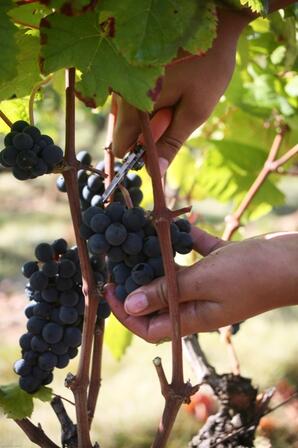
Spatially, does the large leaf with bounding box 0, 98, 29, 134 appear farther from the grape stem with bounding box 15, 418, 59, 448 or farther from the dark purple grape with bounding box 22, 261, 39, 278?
the grape stem with bounding box 15, 418, 59, 448

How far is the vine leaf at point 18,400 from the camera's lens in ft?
3.91

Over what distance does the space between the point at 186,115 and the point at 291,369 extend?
1685mm

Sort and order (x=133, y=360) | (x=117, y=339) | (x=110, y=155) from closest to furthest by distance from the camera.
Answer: (x=110, y=155) → (x=117, y=339) → (x=133, y=360)

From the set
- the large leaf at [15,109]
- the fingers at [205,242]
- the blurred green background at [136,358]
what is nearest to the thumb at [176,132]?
the fingers at [205,242]

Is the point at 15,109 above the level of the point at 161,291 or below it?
above

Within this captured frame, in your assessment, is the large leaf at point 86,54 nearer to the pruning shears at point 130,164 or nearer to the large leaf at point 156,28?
the large leaf at point 156,28

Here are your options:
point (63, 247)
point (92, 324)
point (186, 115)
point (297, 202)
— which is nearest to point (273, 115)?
point (186, 115)

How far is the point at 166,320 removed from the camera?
1.02 meters

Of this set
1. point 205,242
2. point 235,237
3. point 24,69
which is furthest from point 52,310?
point 235,237

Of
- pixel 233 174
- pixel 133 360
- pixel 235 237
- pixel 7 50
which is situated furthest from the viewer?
pixel 133 360

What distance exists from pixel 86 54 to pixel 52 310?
47 cm

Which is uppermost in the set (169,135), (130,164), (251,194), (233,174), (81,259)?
(233,174)

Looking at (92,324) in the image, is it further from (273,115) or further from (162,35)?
(273,115)

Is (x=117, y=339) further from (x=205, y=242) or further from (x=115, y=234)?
(x=115, y=234)
